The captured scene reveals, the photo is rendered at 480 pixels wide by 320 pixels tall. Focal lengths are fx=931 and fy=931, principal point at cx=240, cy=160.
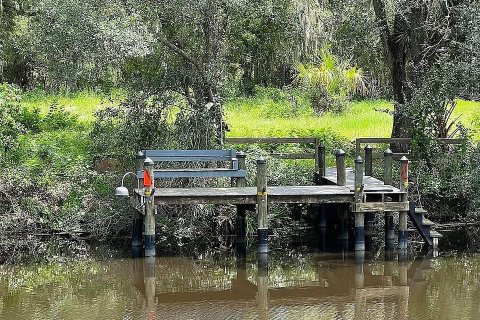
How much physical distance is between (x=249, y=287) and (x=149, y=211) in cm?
255

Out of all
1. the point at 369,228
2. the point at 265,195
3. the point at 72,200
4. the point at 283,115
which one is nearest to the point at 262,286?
the point at 265,195

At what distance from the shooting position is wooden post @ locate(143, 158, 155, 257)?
17.7 m

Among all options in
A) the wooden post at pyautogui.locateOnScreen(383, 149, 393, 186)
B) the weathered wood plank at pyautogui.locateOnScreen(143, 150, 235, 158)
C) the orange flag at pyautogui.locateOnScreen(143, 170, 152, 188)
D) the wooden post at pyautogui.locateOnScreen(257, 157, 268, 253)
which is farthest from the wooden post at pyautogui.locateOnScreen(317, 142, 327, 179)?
the orange flag at pyautogui.locateOnScreen(143, 170, 152, 188)

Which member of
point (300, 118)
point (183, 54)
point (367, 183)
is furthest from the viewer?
point (300, 118)

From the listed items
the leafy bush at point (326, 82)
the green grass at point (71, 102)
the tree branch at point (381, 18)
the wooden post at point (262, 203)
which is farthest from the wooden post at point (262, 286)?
the leafy bush at point (326, 82)

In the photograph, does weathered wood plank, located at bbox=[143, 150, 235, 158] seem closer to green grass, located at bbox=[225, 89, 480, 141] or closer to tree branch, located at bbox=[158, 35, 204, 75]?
tree branch, located at bbox=[158, 35, 204, 75]

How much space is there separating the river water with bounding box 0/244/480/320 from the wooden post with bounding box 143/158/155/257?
1.20 feet

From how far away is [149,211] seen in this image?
58.8ft

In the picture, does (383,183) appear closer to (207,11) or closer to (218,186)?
(218,186)

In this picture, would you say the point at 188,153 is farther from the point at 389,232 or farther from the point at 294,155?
the point at 389,232

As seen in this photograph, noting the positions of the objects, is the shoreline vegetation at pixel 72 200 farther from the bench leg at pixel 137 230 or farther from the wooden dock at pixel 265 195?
the wooden dock at pixel 265 195

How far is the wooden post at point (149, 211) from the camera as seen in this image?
17.7m

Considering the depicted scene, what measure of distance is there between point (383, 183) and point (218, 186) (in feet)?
12.0

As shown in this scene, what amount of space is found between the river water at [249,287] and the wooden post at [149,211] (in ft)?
1.20
